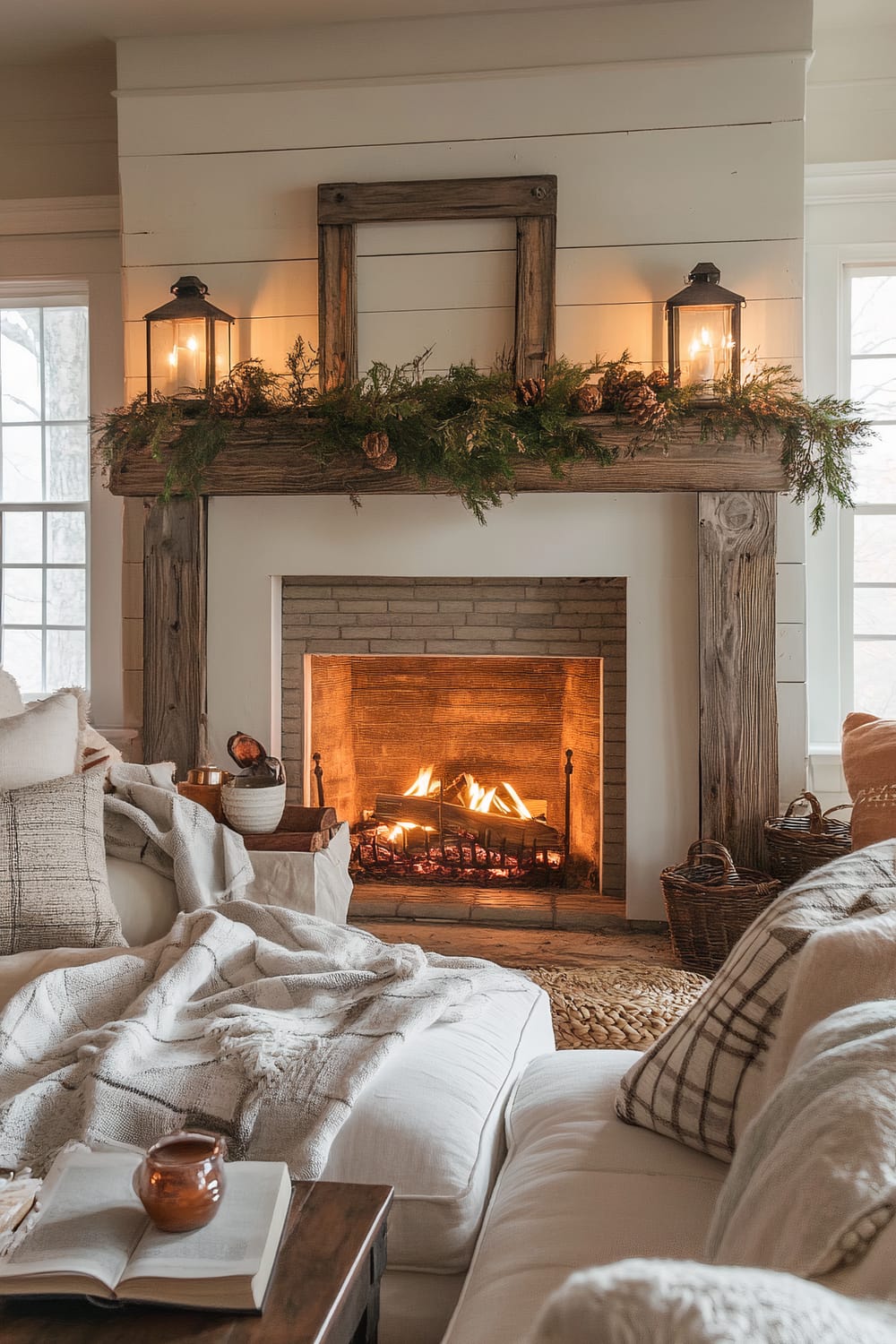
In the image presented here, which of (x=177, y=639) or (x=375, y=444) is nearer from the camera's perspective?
(x=375, y=444)

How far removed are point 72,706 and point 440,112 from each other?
243cm

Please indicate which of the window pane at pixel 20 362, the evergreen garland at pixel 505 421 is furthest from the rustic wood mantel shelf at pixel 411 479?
the window pane at pixel 20 362

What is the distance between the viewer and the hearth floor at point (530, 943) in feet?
11.0

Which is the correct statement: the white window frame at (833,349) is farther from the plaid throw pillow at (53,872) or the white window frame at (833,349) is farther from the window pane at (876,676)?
the plaid throw pillow at (53,872)

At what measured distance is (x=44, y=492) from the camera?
4.38 m

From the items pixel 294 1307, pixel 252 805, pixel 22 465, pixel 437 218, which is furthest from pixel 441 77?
pixel 294 1307

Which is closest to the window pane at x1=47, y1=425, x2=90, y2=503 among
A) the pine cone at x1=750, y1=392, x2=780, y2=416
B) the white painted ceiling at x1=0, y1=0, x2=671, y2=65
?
the white painted ceiling at x1=0, y1=0, x2=671, y2=65

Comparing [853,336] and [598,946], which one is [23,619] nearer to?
[598,946]

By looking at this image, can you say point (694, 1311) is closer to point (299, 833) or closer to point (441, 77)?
point (299, 833)

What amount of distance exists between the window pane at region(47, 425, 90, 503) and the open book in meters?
3.65

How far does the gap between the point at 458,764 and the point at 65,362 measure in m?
2.30

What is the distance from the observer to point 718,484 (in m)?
3.45

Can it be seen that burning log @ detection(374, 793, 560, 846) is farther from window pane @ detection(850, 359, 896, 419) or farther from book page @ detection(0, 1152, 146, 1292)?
book page @ detection(0, 1152, 146, 1292)

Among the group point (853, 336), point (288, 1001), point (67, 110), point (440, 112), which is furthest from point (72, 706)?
point (853, 336)
